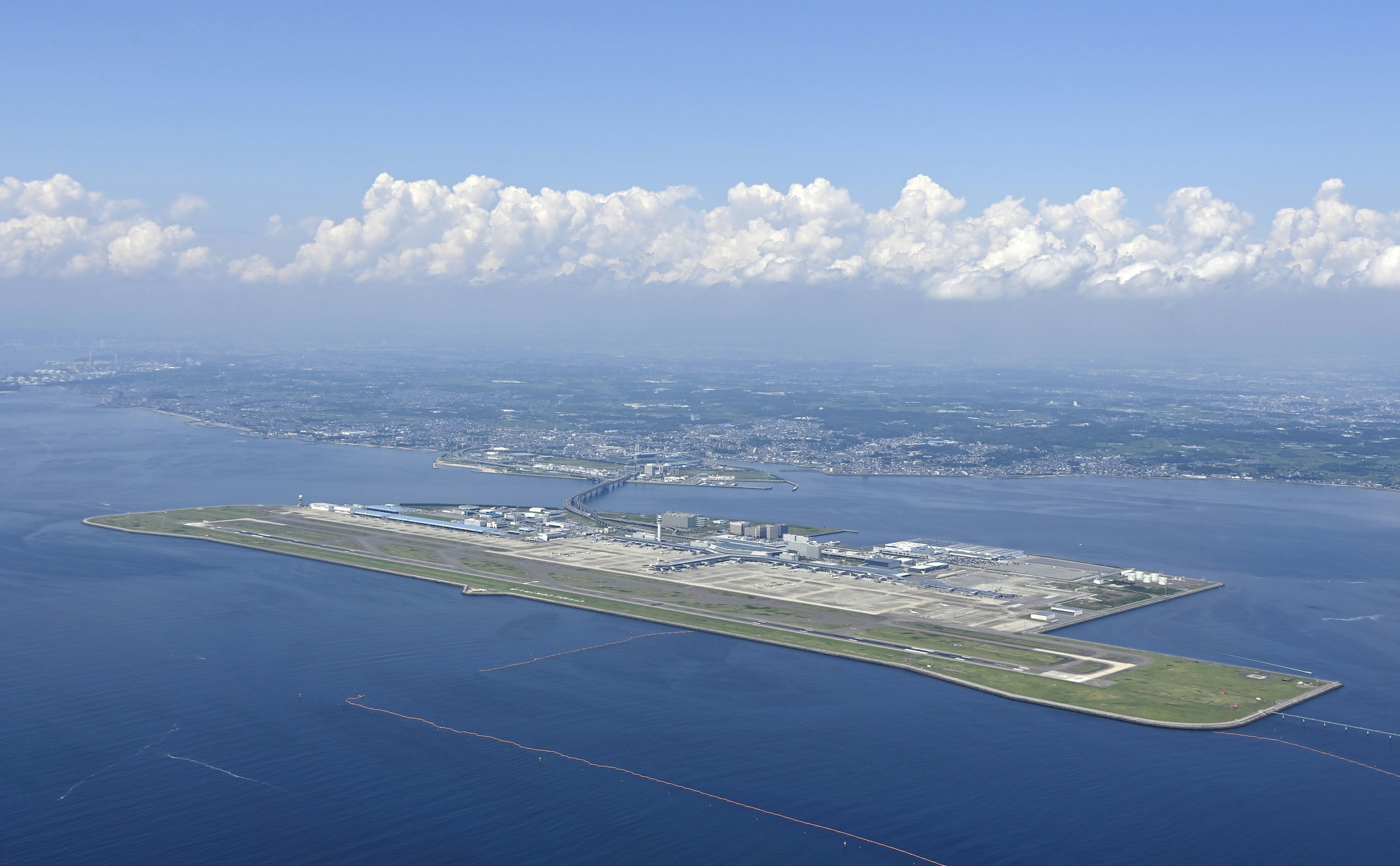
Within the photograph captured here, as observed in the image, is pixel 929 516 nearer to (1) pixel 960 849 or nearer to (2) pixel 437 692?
(2) pixel 437 692

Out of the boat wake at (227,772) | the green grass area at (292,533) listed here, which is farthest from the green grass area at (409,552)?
the boat wake at (227,772)

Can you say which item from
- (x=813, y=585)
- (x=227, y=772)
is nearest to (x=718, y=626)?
(x=813, y=585)

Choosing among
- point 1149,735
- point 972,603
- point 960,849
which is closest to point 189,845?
point 960,849

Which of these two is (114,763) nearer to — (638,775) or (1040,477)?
(638,775)

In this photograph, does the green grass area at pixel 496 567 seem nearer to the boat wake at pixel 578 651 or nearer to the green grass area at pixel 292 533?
the green grass area at pixel 292 533

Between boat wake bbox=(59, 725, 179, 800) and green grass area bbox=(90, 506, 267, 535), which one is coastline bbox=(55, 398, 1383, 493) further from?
boat wake bbox=(59, 725, 179, 800)
